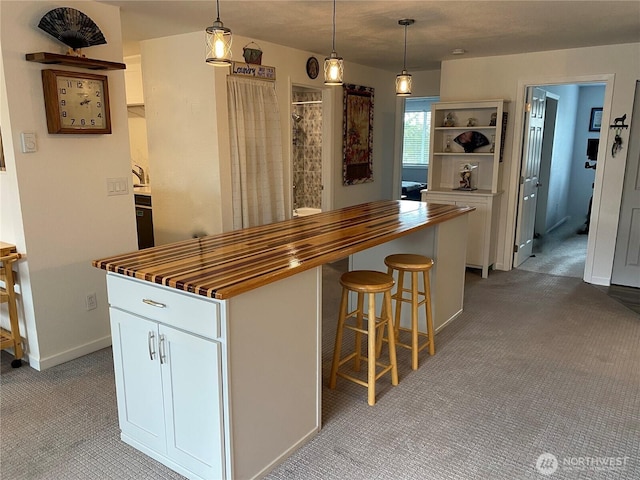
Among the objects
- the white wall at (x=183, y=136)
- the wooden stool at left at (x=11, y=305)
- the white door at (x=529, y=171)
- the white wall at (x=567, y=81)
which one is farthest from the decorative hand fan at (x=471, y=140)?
the wooden stool at left at (x=11, y=305)

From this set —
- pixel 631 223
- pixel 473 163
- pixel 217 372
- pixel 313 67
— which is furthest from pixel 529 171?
pixel 217 372

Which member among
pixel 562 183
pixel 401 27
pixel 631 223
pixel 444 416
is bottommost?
pixel 444 416

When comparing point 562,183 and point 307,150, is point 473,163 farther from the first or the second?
point 562,183

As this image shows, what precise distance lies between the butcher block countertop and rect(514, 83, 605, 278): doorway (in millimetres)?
2838

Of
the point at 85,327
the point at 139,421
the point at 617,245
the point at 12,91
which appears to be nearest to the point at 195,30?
the point at 12,91

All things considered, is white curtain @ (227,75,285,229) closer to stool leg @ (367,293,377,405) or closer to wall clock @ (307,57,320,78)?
wall clock @ (307,57,320,78)

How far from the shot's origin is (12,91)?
8.93 ft

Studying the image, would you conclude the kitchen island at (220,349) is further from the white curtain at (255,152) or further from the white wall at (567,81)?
the white wall at (567,81)

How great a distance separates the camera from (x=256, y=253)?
2.27m

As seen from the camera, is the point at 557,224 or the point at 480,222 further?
the point at 557,224

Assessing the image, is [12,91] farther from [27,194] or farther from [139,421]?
[139,421]

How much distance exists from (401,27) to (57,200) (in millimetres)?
2821

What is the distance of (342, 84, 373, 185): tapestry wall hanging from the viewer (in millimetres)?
5673

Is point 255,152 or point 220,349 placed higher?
point 255,152
